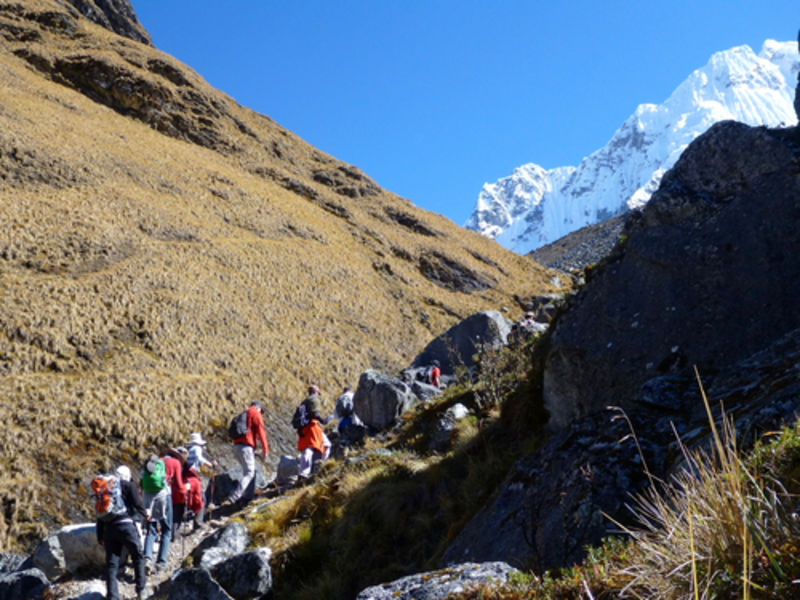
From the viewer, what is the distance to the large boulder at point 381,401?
573 inches

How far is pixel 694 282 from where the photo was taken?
5.64 meters

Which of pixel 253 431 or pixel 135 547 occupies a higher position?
pixel 253 431

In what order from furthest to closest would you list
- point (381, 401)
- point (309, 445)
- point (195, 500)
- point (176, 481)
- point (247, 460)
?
point (381, 401) < point (247, 460) < point (309, 445) < point (195, 500) < point (176, 481)

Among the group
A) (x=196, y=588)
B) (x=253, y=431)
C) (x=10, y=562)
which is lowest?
(x=196, y=588)

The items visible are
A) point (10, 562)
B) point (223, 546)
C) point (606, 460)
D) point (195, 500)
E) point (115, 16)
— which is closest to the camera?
point (606, 460)

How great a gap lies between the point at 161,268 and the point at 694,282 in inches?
949

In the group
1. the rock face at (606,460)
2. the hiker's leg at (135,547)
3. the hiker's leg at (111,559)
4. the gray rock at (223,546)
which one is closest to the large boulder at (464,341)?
the gray rock at (223,546)

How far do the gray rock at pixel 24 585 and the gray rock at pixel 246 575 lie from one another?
13.9 feet

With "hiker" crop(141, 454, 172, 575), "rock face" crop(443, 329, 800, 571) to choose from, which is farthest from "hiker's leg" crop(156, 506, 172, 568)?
"rock face" crop(443, 329, 800, 571)

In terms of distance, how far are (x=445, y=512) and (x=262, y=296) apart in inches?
916

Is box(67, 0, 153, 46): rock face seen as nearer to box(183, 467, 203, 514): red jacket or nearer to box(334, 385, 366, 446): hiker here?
box(334, 385, 366, 446): hiker

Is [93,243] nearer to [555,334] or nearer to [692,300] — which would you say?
[555,334]

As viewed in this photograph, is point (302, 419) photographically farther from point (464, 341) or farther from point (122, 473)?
point (464, 341)

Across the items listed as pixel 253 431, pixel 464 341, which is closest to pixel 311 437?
pixel 253 431
